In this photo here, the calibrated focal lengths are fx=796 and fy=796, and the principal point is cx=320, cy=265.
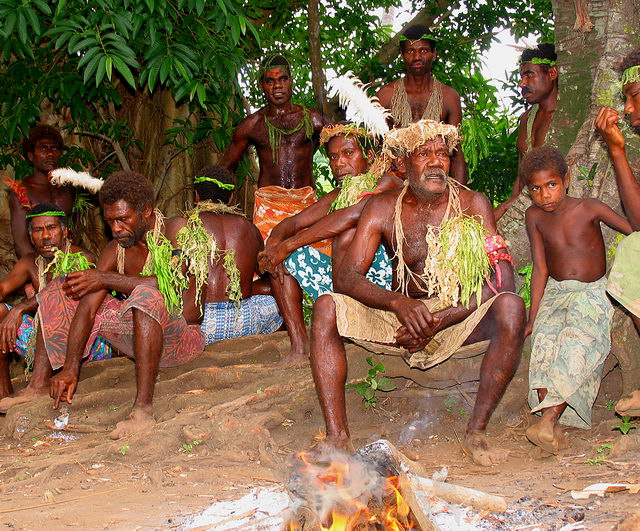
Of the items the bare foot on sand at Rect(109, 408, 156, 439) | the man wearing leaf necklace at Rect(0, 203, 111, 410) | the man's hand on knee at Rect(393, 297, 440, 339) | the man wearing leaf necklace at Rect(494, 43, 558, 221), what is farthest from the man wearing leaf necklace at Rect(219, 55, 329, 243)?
the man's hand on knee at Rect(393, 297, 440, 339)

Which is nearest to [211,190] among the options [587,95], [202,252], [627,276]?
→ [202,252]

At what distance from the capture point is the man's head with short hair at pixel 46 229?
548 centimetres

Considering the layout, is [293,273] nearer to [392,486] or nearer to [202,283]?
[202,283]

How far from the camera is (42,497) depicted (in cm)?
360

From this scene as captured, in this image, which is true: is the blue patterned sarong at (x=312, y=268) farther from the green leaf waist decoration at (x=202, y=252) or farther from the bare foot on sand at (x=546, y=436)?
the bare foot on sand at (x=546, y=436)

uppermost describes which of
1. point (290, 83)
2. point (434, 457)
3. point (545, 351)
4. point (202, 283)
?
point (290, 83)

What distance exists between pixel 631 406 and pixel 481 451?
2.41 feet

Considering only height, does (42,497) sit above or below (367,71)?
below

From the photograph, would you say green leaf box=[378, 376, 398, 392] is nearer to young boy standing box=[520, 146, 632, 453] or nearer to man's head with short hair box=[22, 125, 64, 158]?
young boy standing box=[520, 146, 632, 453]

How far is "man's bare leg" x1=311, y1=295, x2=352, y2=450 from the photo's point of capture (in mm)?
3797

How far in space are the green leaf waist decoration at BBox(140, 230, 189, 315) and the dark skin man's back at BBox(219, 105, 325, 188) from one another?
1.77 metres

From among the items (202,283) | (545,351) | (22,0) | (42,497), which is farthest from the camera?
(202,283)

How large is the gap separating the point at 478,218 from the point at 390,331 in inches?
29.2

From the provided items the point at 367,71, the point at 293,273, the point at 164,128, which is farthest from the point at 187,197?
the point at 293,273
